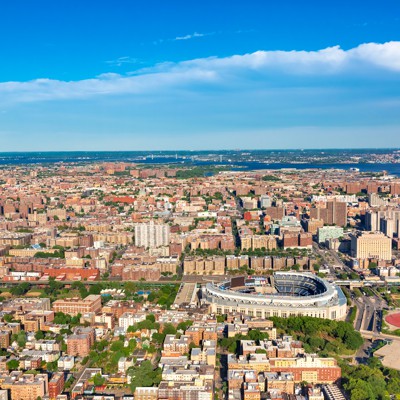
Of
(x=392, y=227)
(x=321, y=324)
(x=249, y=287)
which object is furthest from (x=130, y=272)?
(x=392, y=227)

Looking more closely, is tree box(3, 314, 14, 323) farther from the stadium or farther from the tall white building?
the tall white building

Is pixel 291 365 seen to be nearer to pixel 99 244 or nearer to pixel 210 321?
pixel 210 321

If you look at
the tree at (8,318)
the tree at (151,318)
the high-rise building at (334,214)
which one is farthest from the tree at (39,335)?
the high-rise building at (334,214)

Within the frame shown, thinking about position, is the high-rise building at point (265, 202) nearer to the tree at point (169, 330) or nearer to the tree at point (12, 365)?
the tree at point (169, 330)

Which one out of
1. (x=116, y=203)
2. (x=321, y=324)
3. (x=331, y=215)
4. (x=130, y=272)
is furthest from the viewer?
(x=116, y=203)

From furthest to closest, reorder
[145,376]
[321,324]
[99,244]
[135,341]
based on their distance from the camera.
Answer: [99,244] → [321,324] → [135,341] → [145,376]

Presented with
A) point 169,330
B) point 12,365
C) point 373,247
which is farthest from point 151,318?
point 373,247

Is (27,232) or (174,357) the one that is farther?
(27,232)

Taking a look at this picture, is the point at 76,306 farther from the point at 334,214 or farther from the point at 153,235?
the point at 334,214
